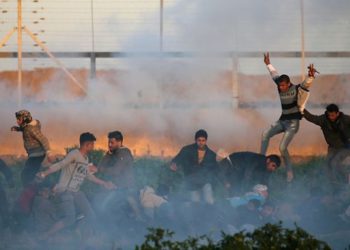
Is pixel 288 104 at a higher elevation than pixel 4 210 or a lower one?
higher

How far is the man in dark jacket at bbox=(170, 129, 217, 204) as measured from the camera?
634 inches

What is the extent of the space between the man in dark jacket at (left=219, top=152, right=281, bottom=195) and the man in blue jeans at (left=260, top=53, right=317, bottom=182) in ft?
3.94

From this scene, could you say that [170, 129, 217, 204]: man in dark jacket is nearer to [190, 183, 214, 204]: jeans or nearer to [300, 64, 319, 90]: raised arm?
[190, 183, 214, 204]: jeans

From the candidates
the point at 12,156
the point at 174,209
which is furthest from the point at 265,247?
the point at 12,156

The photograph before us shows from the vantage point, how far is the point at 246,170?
639 inches

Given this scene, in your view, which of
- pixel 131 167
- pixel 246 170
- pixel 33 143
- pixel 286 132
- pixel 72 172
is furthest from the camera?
pixel 286 132

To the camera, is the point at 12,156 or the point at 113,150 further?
the point at 12,156

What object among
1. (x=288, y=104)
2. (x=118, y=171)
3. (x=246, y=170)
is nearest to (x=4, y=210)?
(x=118, y=171)

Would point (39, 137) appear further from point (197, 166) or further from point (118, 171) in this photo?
point (197, 166)

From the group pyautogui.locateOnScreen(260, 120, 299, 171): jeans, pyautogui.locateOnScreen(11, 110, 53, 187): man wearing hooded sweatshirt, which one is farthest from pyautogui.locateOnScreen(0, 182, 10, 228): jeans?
pyautogui.locateOnScreen(260, 120, 299, 171): jeans

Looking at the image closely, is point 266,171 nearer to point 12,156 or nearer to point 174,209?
point 174,209

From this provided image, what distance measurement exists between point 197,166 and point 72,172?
6.11 feet

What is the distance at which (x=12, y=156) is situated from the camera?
20.4 meters

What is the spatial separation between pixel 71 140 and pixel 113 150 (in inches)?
209
